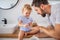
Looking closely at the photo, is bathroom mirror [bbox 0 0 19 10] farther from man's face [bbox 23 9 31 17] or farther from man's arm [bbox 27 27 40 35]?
man's arm [bbox 27 27 40 35]

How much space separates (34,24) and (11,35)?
0.28 metres

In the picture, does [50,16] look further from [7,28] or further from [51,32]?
[7,28]

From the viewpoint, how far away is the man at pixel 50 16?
4.02ft

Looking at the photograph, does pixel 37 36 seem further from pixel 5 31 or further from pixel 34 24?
pixel 5 31

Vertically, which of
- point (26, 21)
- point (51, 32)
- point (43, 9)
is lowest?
point (51, 32)

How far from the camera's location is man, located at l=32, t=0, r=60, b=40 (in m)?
1.23

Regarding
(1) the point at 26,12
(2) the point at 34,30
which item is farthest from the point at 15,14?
(2) the point at 34,30

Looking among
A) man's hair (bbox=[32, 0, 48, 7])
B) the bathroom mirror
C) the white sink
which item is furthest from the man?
the white sink

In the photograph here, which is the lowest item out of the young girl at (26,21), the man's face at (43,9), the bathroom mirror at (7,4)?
the young girl at (26,21)

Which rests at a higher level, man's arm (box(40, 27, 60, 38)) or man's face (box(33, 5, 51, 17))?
man's face (box(33, 5, 51, 17))

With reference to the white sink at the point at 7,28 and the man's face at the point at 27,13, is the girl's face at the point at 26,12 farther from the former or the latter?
the white sink at the point at 7,28

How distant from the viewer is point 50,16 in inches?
49.4

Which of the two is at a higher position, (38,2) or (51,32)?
(38,2)

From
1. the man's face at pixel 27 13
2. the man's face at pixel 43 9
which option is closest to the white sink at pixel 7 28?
the man's face at pixel 27 13
